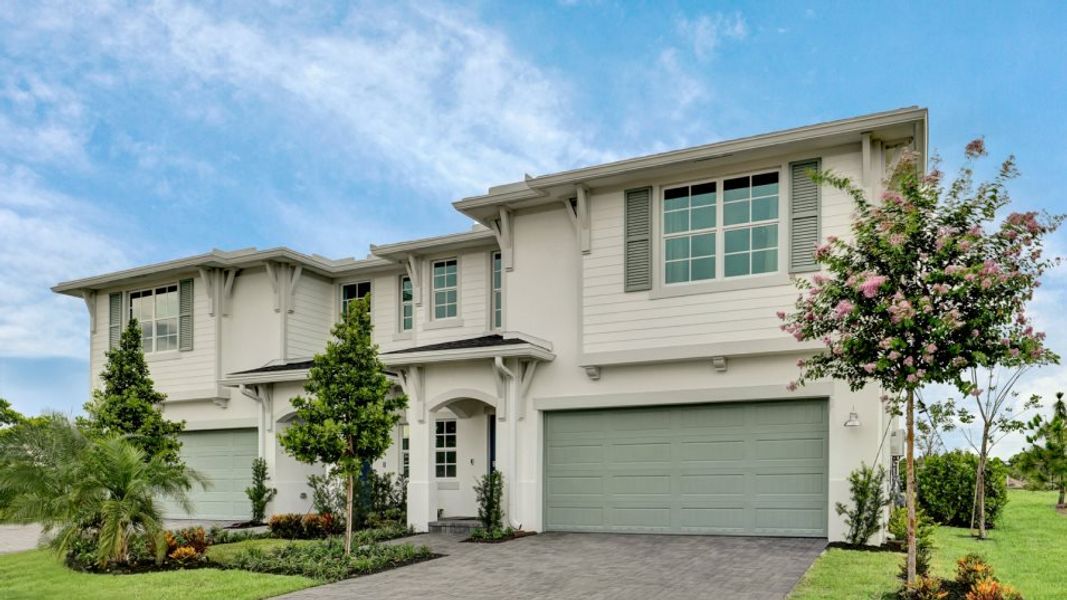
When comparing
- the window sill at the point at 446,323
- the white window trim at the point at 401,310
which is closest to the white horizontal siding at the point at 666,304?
the window sill at the point at 446,323

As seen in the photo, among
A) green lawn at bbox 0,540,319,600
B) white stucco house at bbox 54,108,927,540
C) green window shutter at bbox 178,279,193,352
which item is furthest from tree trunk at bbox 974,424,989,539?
green window shutter at bbox 178,279,193,352

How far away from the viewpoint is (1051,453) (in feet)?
65.5

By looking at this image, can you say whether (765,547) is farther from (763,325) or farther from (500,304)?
(500,304)

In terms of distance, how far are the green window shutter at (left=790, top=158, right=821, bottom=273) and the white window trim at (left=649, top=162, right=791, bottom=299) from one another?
0.09 meters

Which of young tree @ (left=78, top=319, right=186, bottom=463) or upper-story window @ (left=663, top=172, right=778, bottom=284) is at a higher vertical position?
upper-story window @ (left=663, top=172, right=778, bottom=284)

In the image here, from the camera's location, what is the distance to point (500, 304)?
57.5ft

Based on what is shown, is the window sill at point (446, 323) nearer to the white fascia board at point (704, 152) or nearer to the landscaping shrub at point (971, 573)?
the white fascia board at point (704, 152)

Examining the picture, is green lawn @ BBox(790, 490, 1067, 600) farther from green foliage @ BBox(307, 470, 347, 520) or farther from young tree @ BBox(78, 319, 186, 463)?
young tree @ BBox(78, 319, 186, 463)

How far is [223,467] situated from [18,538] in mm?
4324

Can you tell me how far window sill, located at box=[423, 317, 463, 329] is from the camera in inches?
699

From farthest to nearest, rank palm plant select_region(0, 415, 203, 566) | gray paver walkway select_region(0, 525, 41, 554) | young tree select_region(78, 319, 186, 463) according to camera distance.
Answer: gray paver walkway select_region(0, 525, 41, 554) → young tree select_region(78, 319, 186, 463) → palm plant select_region(0, 415, 203, 566)

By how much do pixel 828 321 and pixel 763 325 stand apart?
4.27 metres

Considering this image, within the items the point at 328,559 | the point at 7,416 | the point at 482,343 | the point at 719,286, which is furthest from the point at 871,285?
the point at 7,416

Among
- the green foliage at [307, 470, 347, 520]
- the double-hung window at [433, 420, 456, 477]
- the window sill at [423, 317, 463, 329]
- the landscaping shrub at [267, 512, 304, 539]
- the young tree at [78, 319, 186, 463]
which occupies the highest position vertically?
the window sill at [423, 317, 463, 329]
